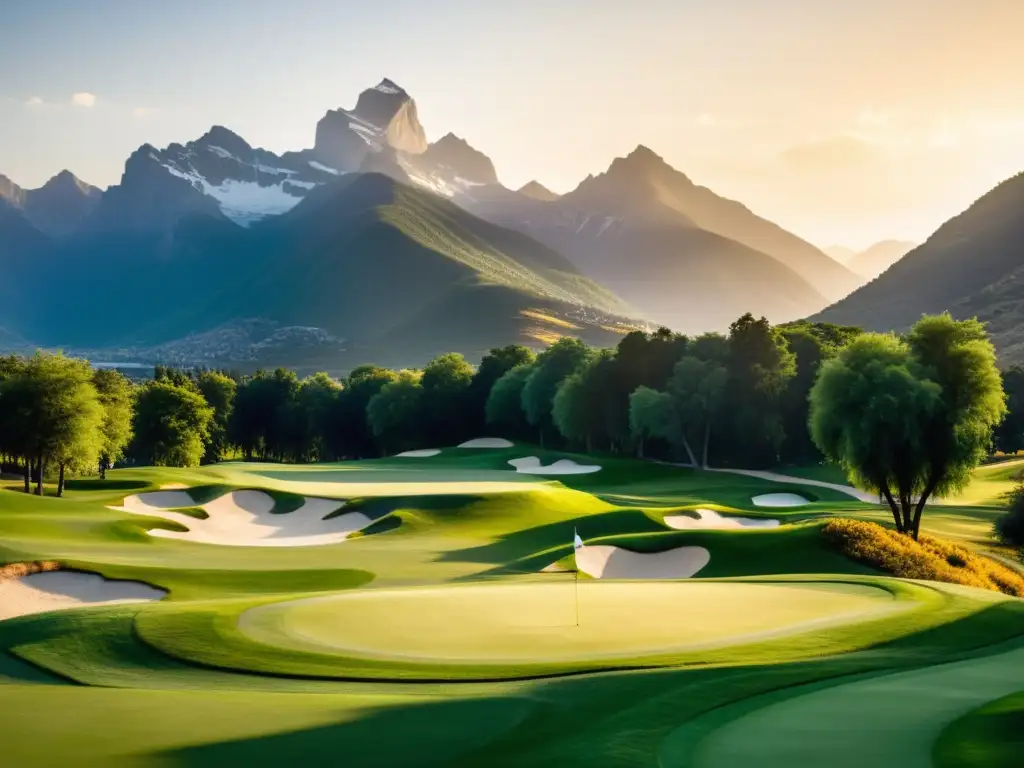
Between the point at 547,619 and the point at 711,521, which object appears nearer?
the point at 547,619

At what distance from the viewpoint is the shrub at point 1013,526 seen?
45438mm

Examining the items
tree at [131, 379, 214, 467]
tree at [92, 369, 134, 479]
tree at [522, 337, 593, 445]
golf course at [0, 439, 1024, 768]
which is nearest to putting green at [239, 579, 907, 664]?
Result: golf course at [0, 439, 1024, 768]

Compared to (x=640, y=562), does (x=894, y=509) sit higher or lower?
higher

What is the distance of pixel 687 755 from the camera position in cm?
1139

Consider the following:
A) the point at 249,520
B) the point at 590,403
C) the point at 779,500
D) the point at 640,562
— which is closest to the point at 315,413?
the point at 590,403

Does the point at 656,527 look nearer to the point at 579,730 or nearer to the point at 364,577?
the point at 364,577

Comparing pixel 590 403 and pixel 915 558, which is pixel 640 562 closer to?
pixel 915 558

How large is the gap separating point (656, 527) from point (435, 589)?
20.5m

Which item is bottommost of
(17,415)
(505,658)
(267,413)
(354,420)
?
(505,658)

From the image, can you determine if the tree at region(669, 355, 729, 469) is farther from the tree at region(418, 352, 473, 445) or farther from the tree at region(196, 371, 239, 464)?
the tree at region(196, 371, 239, 464)

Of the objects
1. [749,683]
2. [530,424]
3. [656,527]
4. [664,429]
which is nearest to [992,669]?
[749,683]

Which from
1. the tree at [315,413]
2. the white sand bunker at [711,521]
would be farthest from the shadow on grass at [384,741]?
the tree at [315,413]

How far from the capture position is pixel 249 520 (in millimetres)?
52094

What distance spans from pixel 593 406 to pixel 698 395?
13832 mm
